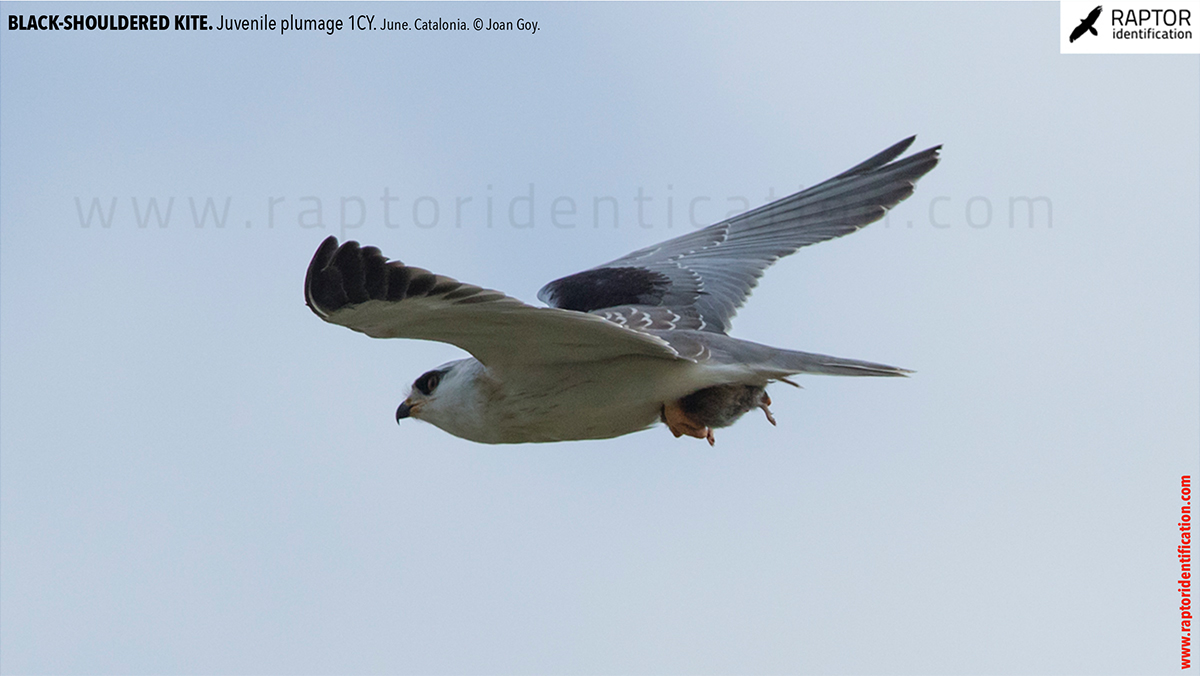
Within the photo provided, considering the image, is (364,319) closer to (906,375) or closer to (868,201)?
(906,375)

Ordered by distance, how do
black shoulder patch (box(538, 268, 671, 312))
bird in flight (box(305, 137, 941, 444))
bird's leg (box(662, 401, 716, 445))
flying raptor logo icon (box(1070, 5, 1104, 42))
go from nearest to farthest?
1. bird in flight (box(305, 137, 941, 444))
2. bird's leg (box(662, 401, 716, 445))
3. black shoulder patch (box(538, 268, 671, 312))
4. flying raptor logo icon (box(1070, 5, 1104, 42))

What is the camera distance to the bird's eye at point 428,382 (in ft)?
20.8

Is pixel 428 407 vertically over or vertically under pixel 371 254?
under

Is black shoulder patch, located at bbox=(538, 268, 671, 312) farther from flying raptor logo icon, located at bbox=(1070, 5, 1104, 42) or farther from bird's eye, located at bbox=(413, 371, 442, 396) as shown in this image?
flying raptor logo icon, located at bbox=(1070, 5, 1104, 42)

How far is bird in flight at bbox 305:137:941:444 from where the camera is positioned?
4871 millimetres

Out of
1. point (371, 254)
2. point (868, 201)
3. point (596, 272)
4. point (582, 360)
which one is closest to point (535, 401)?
point (582, 360)

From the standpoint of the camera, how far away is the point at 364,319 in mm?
5039

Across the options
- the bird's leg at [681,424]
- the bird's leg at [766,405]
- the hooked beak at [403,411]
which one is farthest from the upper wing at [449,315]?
the hooked beak at [403,411]

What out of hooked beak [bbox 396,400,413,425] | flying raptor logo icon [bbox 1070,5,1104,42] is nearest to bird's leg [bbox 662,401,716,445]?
hooked beak [bbox 396,400,413,425]

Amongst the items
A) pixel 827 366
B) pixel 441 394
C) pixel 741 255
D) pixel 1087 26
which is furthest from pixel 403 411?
pixel 1087 26

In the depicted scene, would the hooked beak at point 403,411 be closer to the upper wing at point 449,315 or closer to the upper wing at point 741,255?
the upper wing at point 449,315

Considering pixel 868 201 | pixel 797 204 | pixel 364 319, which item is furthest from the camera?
pixel 797 204

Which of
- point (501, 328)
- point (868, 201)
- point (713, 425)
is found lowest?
point (713, 425)

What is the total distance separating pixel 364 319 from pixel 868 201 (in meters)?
3.61
